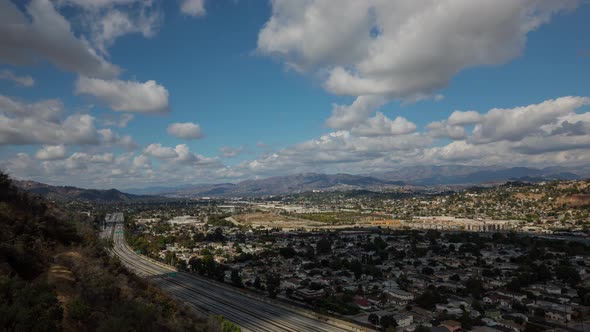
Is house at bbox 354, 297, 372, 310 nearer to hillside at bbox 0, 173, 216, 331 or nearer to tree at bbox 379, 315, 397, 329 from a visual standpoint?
tree at bbox 379, 315, 397, 329

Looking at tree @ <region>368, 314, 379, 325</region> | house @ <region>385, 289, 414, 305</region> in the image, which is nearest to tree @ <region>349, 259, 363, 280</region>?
house @ <region>385, 289, 414, 305</region>

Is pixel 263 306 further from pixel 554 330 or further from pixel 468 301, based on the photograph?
pixel 554 330

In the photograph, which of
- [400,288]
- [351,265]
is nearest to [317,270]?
[351,265]

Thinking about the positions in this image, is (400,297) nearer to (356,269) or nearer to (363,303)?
(363,303)

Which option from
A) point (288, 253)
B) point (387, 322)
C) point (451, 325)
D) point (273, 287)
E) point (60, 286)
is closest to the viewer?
point (60, 286)

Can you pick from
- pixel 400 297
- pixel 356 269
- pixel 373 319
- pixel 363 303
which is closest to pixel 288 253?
pixel 356 269

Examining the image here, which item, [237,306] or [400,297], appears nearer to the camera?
[237,306]
